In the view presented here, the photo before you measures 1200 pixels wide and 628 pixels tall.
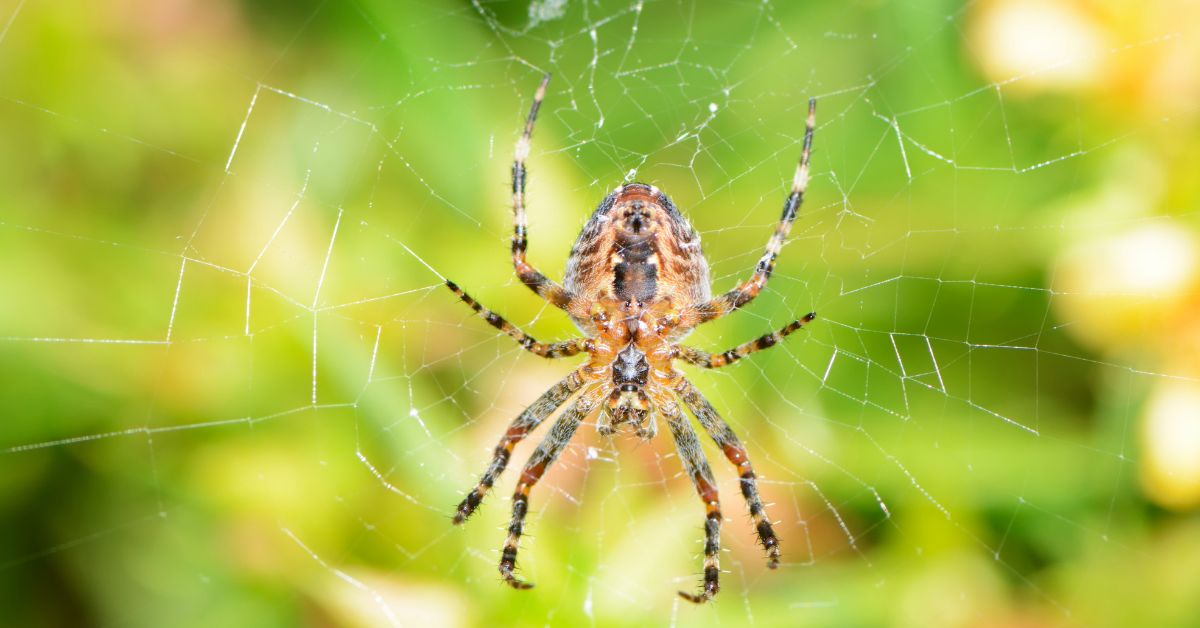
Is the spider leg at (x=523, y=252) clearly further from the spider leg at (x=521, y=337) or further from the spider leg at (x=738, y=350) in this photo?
the spider leg at (x=738, y=350)

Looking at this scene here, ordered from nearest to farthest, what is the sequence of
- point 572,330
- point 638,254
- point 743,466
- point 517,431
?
1. point 638,254
2. point 743,466
3. point 517,431
4. point 572,330

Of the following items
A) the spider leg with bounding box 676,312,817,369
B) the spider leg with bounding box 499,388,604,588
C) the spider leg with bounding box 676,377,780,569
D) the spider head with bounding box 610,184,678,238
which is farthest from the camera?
the spider leg with bounding box 676,377,780,569

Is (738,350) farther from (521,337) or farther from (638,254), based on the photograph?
(521,337)

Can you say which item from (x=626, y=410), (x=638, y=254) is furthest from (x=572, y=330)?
(x=638, y=254)

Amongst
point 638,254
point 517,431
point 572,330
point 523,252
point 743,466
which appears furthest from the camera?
point 572,330

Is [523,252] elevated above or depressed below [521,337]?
above

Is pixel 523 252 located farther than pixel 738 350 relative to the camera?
Yes

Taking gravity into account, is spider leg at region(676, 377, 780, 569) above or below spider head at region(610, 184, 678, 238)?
below

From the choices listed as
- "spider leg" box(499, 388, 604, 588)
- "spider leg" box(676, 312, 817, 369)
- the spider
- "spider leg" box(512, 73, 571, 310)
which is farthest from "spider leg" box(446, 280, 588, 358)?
"spider leg" box(676, 312, 817, 369)

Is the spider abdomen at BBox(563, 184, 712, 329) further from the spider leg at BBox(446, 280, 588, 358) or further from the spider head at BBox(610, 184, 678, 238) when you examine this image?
the spider leg at BBox(446, 280, 588, 358)
